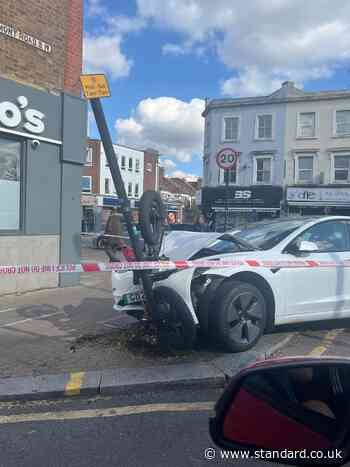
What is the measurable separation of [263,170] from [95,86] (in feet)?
91.9

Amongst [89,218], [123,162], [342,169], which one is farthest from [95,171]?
[342,169]

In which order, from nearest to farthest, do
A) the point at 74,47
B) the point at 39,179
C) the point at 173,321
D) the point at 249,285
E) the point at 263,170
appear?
the point at 173,321
the point at 249,285
the point at 39,179
the point at 74,47
the point at 263,170

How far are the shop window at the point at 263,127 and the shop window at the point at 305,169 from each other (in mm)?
3041

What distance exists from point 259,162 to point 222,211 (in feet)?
15.4

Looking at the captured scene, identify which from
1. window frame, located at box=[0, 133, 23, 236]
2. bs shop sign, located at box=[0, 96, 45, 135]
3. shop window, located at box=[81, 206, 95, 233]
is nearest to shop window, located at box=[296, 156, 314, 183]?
shop window, located at box=[81, 206, 95, 233]

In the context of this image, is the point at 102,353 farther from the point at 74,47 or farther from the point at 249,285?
the point at 74,47

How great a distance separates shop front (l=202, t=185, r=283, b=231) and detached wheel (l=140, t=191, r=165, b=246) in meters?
24.8

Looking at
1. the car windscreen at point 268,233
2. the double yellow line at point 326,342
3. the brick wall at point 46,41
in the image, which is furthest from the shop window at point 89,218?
the double yellow line at point 326,342

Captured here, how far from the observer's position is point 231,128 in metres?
31.8

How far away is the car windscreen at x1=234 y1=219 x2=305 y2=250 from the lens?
5234mm

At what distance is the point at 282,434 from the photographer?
55.6 inches

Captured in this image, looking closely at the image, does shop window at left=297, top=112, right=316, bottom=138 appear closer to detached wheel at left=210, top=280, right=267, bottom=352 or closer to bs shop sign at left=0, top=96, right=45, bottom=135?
bs shop sign at left=0, top=96, right=45, bottom=135

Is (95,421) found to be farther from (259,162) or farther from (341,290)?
(259,162)

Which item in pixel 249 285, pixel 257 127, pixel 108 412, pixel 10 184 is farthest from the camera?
pixel 257 127
